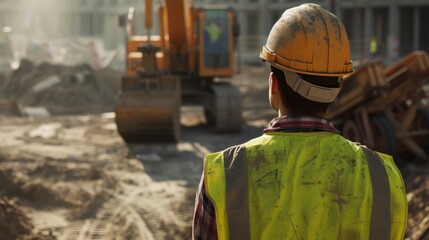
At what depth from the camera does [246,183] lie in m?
2.52

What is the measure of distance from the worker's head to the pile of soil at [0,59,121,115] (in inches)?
780

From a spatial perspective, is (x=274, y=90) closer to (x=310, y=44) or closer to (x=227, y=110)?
(x=310, y=44)

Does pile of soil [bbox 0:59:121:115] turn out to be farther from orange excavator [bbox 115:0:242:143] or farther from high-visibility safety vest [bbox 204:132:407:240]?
high-visibility safety vest [bbox 204:132:407:240]

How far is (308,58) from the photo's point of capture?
260 centimetres

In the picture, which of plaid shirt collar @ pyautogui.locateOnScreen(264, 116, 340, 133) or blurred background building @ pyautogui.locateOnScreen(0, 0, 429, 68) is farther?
blurred background building @ pyautogui.locateOnScreen(0, 0, 429, 68)

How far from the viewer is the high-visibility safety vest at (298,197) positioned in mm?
2502

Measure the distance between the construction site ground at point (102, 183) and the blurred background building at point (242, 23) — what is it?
16703 mm

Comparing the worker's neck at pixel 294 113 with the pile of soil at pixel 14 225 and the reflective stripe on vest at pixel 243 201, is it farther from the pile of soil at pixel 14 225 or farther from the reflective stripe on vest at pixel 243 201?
the pile of soil at pixel 14 225

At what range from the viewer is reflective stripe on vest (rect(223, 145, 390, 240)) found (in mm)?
2494

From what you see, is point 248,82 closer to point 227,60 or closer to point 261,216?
point 227,60

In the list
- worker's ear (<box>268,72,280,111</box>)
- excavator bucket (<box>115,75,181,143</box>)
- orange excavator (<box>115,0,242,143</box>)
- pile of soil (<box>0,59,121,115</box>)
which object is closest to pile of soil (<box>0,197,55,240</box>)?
excavator bucket (<box>115,75,181,143</box>)

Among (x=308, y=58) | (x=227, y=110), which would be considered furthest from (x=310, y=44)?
(x=227, y=110)

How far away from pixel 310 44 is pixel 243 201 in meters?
0.55

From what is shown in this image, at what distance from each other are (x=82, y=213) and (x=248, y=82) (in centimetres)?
2212
